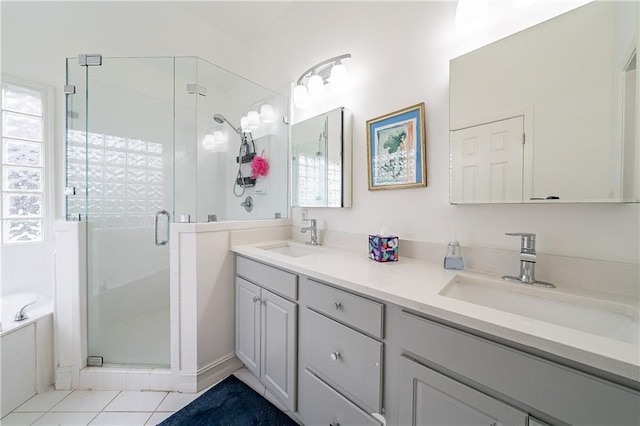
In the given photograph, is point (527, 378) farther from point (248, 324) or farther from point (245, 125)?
point (245, 125)

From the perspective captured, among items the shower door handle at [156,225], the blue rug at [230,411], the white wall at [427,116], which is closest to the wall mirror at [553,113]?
the white wall at [427,116]

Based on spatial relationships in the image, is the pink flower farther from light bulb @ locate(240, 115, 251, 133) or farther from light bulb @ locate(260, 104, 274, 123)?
light bulb @ locate(260, 104, 274, 123)

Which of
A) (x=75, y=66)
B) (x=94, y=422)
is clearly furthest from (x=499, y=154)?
(x=75, y=66)

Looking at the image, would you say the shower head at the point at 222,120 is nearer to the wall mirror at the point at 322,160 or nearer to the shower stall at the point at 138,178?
the shower stall at the point at 138,178

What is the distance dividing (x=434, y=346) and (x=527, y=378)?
21 centimetres

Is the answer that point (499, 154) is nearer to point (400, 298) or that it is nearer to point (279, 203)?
point (400, 298)

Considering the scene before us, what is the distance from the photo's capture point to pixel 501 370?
0.60 meters

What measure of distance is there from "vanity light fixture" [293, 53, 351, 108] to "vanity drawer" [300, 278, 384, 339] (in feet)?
4.39

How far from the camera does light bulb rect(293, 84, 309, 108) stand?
184 cm

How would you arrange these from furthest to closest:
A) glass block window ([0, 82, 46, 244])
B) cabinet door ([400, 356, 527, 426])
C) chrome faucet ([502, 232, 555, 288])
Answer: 1. glass block window ([0, 82, 46, 244])
2. chrome faucet ([502, 232, 555, 288])
3. cabinet door ([400, 356, 527, 426])

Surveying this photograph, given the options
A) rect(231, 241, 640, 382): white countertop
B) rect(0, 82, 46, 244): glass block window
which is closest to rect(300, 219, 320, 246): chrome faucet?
rect(231, 241, 640, 382): white countertop

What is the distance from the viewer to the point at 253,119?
7.34 ft

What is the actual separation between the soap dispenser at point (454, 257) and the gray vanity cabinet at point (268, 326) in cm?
74

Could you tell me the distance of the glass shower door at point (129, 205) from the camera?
1.66 metres
